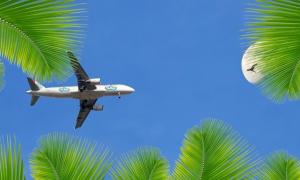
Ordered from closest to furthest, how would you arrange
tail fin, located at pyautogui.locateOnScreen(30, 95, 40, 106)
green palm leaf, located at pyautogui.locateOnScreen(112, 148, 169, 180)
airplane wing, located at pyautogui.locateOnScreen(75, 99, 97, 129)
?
A: green palm leaf, located at pyautogui.locateOnScreen(112, 148, 169, 180) < airplane wing, located at pyautogui.locateOnScreen(75, 99, 97, 129) < tail fin, located at pyautogui.locateOnScreen(30, 95, 40, 106)

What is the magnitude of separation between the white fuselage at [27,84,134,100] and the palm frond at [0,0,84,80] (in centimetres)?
3321

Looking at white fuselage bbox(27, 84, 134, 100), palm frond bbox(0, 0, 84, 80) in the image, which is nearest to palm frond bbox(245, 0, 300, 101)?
palm frond bbox(0, 0, 84, 80)

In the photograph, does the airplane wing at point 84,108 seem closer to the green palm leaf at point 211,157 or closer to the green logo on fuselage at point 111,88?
the green logo on fuselage at point 111,88

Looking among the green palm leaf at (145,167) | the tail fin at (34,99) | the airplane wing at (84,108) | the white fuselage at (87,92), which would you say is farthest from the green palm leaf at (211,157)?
the tail fin at (34,99)

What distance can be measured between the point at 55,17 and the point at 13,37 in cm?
23

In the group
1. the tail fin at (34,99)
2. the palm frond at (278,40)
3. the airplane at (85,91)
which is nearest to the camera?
the palm frond at (278,40)

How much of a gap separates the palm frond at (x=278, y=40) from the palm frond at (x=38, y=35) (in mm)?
741

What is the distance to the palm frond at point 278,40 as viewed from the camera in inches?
70.7

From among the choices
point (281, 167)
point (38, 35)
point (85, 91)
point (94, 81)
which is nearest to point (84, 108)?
point (85, 91)

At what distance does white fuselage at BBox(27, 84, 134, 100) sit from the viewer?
35625 mm

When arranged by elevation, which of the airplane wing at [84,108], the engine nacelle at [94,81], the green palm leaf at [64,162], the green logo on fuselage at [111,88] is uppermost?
the engine nacelle at [94,81]

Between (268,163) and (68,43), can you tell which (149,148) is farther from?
(68,43)

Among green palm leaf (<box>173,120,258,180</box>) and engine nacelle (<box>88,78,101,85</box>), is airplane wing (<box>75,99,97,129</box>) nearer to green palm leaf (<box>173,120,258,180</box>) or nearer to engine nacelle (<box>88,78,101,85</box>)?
engine nacelle (<box>88,78,101,85</box>)

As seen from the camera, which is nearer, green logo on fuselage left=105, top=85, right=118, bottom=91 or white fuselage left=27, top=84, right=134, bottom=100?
white fuselage left=27, top=84, right=134, bottom=100
